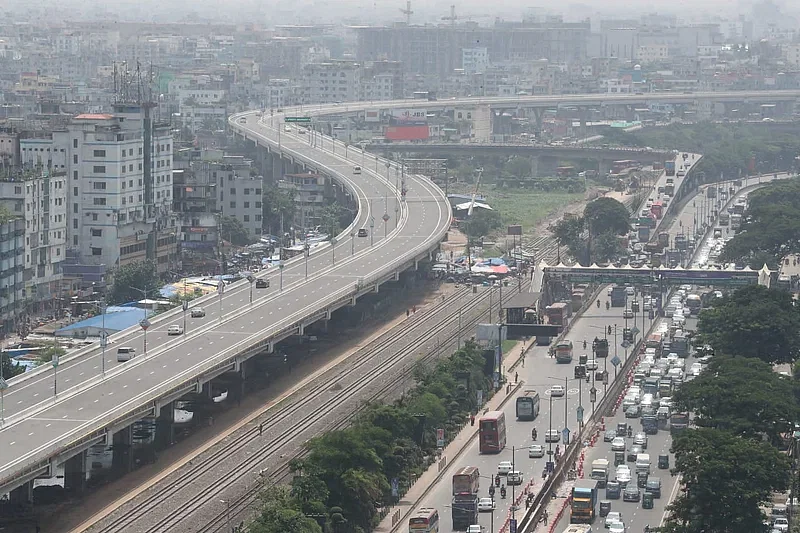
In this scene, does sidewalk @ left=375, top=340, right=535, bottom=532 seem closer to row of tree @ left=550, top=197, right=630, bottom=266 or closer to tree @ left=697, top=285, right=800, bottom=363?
tree @ left=697, top=285, right=800, bottom=363

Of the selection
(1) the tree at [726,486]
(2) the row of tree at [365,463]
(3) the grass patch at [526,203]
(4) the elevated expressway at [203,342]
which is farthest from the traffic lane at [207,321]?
(3) the grass patch at [526,203]

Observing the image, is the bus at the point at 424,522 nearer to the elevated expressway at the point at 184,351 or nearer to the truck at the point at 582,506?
the truck at the point at 582,506

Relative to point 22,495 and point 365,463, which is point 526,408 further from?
point 22,495

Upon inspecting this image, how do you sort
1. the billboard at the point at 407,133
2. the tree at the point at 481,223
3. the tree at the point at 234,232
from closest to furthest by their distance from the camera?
the tree at the point at 234,232
the tree at the point at 481,223
the billboard at the point at 407,133

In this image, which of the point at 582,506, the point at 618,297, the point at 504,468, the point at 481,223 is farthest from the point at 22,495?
the point at 481,223

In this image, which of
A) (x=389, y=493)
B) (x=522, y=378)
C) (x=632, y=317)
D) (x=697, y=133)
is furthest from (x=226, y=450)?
(x=697, y=133)

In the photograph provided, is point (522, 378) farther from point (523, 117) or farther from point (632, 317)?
point (523, 117)

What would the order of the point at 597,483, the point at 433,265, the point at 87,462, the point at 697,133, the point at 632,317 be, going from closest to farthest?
the point at 597,483 < the point at 87,462 < the point at 632,317 < the point at 433,265 < the point at 697,133
